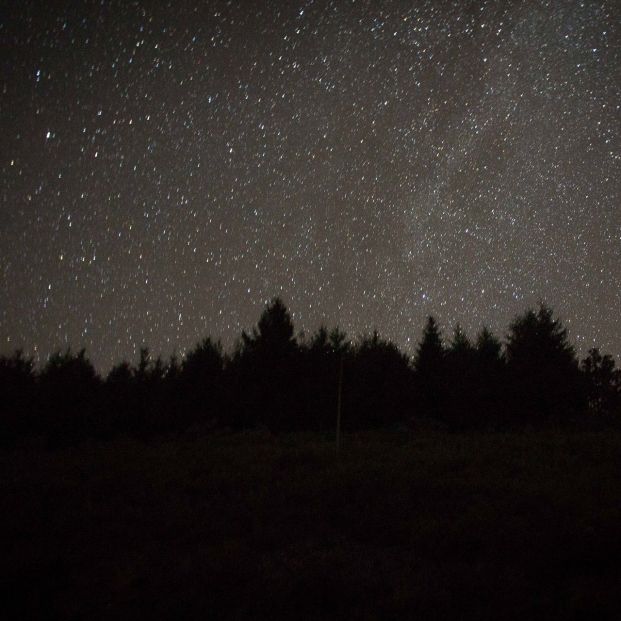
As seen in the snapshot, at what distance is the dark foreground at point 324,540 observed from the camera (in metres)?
4.88

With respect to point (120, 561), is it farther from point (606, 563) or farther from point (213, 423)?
point (213, 423)

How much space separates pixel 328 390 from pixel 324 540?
73.6 ft

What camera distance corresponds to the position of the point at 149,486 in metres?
11.1

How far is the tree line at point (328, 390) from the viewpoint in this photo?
27.4m

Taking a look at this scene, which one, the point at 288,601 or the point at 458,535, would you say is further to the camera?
the point at 458,535

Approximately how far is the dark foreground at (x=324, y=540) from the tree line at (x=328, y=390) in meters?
15.3

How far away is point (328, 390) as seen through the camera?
29312mm

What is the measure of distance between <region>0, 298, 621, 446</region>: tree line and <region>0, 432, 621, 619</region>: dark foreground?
1530cm

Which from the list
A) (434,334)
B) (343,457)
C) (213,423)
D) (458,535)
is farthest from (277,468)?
(434,334)

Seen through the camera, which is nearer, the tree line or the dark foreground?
the dark foreground

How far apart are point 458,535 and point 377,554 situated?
132cm

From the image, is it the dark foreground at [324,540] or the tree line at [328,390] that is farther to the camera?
the tree line at [328,390]

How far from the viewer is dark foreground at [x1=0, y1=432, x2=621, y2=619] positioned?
488 cm

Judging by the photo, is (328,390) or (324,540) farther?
(328,390)
